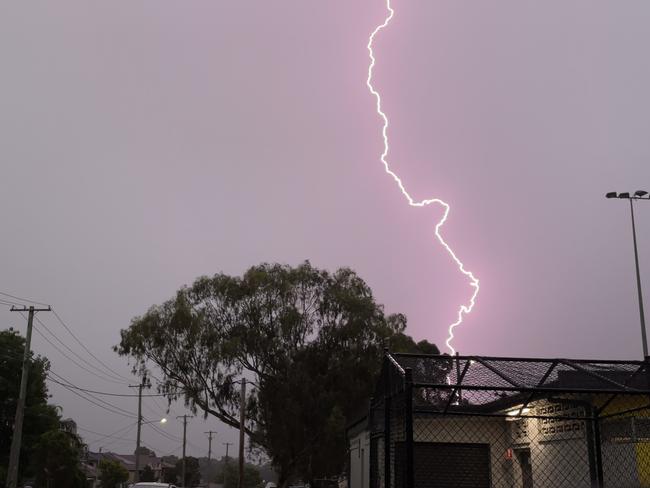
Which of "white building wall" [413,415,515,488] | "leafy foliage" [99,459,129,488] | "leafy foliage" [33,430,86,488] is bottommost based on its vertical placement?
"leafy foliage" [99,459,129,488]

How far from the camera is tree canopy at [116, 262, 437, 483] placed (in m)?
34.2

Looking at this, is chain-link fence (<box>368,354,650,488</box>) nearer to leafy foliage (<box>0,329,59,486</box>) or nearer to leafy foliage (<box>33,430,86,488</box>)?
leafy foliage (<box>33,430,86,488</box>)

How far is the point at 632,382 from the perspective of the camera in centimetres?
771

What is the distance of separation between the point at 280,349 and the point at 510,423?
77.3 feet

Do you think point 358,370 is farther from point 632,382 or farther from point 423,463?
point 632,382

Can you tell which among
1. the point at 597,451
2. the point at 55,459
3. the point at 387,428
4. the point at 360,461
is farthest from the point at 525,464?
the point at 55,459

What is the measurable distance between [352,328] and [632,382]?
28.4 m

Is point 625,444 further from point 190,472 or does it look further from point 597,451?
point 190,472

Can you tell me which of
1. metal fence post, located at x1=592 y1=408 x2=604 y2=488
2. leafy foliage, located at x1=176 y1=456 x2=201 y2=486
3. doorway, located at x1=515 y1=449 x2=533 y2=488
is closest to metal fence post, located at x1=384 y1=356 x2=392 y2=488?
metal fence post, located at x1=592 y1=408 x2=604 y2=488

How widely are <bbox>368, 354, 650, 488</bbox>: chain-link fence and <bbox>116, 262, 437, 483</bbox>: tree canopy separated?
828 inches

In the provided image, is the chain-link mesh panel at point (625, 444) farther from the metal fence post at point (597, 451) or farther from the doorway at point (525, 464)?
the doorway at point (525, 464)

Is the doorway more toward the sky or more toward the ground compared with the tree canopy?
more toward the ground

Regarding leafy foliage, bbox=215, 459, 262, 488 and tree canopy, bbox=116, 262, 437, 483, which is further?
leafy foliage, bbox=215, 459, 262, 488

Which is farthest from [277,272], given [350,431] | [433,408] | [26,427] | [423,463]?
[433,408]
